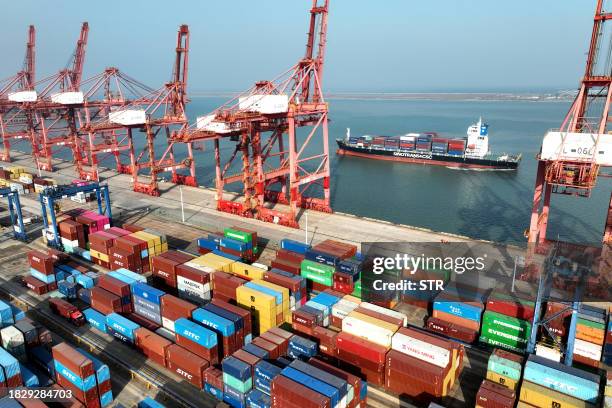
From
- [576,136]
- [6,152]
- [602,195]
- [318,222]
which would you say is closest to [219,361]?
[318,222]

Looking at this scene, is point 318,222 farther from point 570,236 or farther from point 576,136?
point 570,236

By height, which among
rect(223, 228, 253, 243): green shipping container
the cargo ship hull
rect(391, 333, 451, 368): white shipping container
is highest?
the cargo ship hull

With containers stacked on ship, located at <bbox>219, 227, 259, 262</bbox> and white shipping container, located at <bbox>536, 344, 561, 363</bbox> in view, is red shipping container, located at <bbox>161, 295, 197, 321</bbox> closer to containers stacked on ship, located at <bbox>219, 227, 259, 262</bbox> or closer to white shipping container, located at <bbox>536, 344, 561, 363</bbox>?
containers stacked on ship, located at <bbox>219, 227, 259, 262</bbox>

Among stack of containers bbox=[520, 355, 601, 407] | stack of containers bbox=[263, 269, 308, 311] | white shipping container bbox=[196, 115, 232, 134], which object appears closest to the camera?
stack of containers bbox=[520, 355, 601, 407]

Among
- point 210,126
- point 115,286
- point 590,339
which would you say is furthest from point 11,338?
point 210,126

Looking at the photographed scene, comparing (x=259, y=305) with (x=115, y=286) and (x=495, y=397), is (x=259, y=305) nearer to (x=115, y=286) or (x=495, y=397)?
(x=115, y=286)

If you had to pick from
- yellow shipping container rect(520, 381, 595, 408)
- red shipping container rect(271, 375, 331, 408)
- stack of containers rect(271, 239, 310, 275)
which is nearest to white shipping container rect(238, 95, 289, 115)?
stack of containers rect(271, 239, 310, 275)
